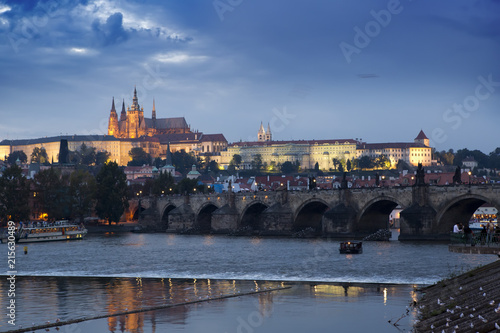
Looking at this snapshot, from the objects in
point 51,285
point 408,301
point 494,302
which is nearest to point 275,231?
point 51,285

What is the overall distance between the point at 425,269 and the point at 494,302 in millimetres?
23921

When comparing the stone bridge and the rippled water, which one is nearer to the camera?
the rippled water

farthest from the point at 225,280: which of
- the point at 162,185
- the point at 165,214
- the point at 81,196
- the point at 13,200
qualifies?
the point at 162,185

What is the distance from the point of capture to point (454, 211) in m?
74.4

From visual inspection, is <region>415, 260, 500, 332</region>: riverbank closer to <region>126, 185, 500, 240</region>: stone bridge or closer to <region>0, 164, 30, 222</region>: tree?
<region>126, 185, 500, 240</region>: stone bridge

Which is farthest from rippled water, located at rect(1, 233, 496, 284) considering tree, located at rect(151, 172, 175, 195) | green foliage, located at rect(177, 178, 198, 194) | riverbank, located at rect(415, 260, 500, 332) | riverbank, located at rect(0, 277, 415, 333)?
green foliage, located at rect(177, 178, 198, 194)

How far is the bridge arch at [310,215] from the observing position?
90750 mm

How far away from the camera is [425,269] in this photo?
153 ft

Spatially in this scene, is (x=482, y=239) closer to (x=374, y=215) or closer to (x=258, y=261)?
(x=258, y=261)

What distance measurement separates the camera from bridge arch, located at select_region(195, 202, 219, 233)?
109 metres

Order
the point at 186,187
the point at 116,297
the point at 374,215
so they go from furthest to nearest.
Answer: the point at 186,187 < the point at 374,215 < the point at 116,297

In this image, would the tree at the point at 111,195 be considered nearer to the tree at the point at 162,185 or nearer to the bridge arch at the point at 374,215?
the tree at the point at 162,185

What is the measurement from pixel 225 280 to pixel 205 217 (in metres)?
68.3

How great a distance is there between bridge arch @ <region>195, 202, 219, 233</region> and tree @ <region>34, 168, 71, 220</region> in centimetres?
1947
